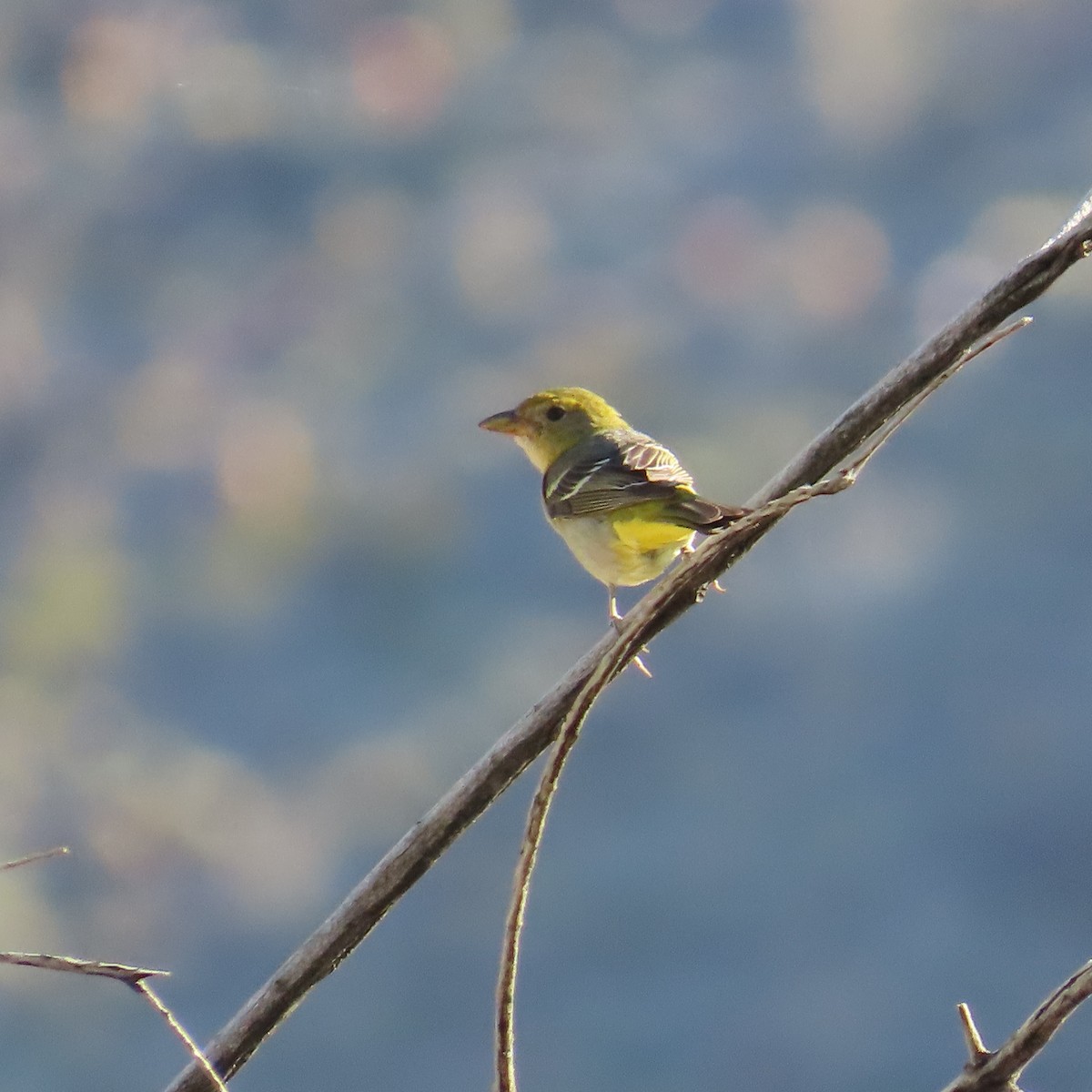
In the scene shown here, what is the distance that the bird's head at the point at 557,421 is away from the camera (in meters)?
3.99

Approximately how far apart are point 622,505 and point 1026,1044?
7.56ft

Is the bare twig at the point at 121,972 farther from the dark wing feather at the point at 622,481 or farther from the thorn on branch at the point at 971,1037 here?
the dark wing feather at the point at 622,481

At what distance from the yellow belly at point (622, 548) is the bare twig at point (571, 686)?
1.78 metres

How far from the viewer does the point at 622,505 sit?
3139 mm

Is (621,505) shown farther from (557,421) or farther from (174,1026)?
(174,1026)

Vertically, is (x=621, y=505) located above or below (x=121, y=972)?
above

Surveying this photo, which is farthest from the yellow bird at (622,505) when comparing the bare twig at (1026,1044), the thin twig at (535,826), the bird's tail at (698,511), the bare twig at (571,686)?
the bare twig at (1026,1044)

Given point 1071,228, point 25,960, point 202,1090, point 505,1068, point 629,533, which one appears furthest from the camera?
point 629,533

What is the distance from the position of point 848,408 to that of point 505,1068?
2.16ft

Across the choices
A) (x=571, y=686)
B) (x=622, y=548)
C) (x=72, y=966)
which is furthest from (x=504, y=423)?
(x=72, y=966)

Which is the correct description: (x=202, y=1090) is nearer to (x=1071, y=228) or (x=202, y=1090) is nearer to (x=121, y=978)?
(x=121, y=978)

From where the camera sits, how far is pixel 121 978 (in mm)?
874

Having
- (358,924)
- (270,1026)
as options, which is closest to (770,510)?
(358,924)

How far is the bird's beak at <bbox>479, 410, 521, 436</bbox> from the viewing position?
409 centimetres
